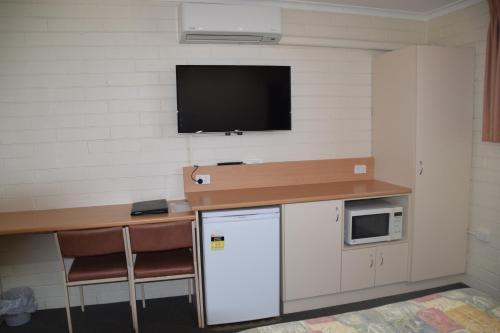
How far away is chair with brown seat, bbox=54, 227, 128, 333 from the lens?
2.53 m

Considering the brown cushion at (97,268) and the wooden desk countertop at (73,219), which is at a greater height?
the wooden desk countertop at (73,219)

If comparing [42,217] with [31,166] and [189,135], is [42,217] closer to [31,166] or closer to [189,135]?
[31,166]

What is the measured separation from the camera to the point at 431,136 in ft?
10.5

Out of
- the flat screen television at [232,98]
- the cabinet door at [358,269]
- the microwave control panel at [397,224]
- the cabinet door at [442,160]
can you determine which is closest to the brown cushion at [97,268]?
the flat screen television at [232,98]

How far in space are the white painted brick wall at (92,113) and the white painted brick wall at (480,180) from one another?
1.35 metres

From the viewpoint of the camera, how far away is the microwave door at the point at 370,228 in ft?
10.3

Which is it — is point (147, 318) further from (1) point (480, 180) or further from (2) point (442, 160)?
(1) point (480, 180)

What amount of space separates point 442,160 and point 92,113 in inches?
120

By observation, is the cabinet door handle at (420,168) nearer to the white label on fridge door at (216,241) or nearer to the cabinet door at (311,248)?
the cabinet door at (311,248)

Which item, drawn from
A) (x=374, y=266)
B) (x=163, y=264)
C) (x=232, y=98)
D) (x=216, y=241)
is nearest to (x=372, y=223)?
(x=374, y=266)

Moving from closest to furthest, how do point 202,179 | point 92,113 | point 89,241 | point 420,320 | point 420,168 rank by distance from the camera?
point 420,320 → point 89,241 → point 92,113 → point 420,168 → point 202,179

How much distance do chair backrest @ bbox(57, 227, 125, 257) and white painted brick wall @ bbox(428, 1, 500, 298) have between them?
3045 mm

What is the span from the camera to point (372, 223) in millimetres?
3188

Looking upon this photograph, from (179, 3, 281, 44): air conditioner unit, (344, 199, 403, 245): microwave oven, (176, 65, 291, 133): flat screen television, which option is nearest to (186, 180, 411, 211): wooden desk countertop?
(344, 199, 403, 245): microwave oven
